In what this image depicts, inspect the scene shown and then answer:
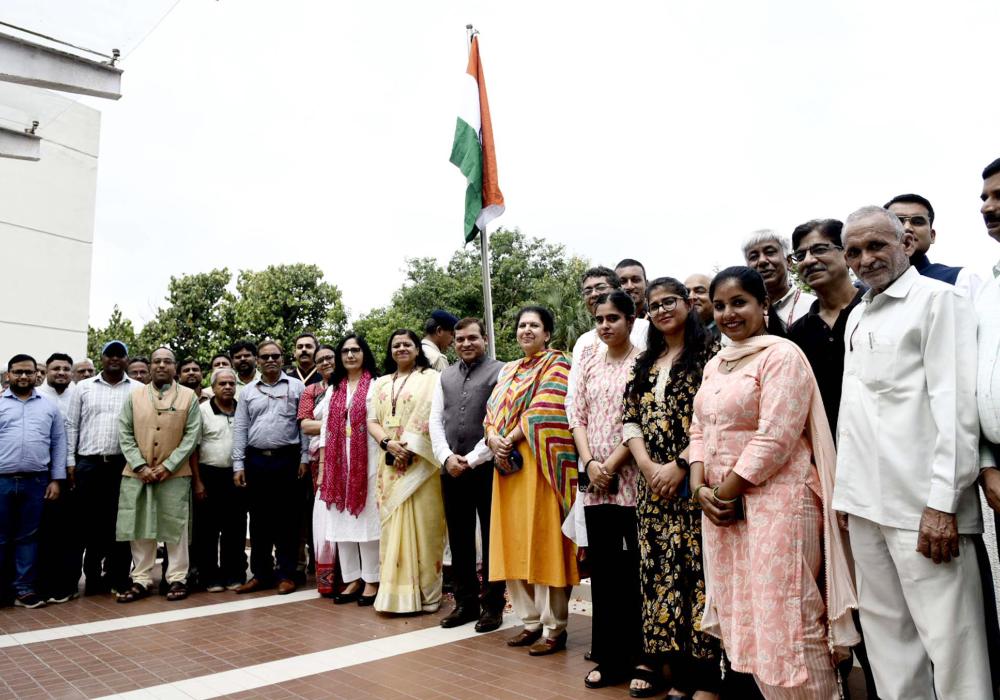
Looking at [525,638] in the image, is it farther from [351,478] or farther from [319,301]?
[319,301]

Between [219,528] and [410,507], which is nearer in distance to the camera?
[410,507]

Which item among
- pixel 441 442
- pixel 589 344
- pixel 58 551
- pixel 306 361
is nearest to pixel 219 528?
pixel 58 551

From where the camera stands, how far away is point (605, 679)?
147 inches

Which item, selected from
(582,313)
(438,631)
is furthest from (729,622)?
(582,313)

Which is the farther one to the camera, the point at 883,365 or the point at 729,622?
the point at 729,622

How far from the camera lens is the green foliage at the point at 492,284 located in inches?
1217

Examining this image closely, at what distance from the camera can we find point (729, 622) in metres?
3.01

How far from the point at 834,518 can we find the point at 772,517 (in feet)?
0.77

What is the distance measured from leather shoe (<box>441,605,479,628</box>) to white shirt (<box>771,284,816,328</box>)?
293 cm

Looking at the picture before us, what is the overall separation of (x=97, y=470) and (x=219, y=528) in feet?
3.88

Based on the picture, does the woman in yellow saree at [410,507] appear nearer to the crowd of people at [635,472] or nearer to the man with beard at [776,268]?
the crowd of people at [635,472]

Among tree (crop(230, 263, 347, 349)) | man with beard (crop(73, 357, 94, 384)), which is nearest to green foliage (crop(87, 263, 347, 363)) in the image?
tree (crop(230, 263, 347, 349))

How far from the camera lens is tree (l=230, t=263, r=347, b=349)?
100ft

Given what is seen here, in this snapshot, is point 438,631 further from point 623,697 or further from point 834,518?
point 834,518
